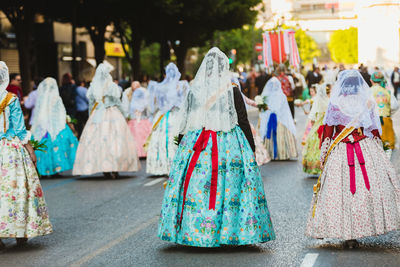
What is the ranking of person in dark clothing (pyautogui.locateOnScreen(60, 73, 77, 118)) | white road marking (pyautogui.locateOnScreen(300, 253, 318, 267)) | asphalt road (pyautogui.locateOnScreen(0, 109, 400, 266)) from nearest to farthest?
white road marking (pyautogui.locateOnScreen(300, 253, 318, 267)) < asphalt road (pyautogui.locateOnScreen(0, 109, 400, 266)) < person in dark clothing (pyautogui.locateOnScreen(60, 73, 77, 118))

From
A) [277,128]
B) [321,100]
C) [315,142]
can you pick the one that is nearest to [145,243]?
[321,100]

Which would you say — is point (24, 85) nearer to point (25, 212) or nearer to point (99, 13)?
point (99, 13)

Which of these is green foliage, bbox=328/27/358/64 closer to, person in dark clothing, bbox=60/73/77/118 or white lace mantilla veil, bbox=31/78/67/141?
person in dark clothing, bbox=60/73/77/118

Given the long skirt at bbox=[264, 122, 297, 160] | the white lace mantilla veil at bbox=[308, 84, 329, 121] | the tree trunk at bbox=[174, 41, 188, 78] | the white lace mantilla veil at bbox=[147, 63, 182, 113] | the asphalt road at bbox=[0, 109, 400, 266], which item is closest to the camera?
the asphalt road at bbox=[0, 109, 400, 266]

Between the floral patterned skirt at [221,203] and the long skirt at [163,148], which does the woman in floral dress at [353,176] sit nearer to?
the floral patterned skirt at [221,203]

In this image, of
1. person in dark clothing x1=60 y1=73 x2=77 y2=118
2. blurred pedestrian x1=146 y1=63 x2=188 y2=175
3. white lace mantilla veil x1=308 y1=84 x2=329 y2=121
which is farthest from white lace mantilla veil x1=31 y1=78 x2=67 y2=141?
white lace mantilla veil x1=308 y1=84 x2=329 y2=121

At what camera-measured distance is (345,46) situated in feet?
449

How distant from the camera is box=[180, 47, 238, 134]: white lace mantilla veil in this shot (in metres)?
7.77

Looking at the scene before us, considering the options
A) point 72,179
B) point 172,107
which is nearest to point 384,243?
point 172,107

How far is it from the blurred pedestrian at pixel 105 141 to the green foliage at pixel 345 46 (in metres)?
122

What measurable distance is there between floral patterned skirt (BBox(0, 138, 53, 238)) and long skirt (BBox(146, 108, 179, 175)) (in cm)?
616

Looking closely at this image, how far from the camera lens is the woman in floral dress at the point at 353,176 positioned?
7.42 meters

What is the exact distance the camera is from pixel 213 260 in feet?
23.8

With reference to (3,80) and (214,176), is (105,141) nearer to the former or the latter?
(3,80)
